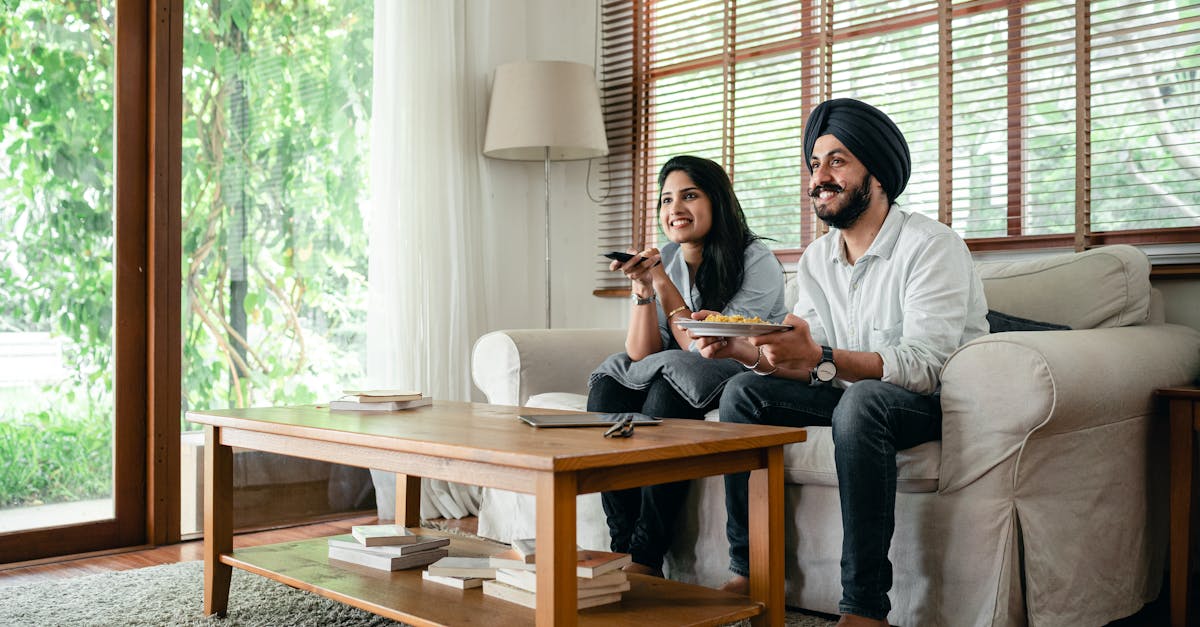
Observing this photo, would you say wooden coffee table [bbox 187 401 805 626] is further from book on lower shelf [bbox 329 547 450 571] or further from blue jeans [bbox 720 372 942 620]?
blue jeans [bbox 720 372 942 620]

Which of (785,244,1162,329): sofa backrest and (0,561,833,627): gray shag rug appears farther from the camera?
(785,244,1162,329): sofa backrest

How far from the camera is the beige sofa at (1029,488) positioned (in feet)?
6.08

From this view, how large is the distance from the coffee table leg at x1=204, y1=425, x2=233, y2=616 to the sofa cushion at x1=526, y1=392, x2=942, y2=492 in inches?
41.7

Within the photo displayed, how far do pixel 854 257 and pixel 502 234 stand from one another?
196 centimetres

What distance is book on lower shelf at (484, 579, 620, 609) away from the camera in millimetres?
1667

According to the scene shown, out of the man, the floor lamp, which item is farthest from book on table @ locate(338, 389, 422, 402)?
the floor lamp

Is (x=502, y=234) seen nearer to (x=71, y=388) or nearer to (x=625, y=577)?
(x=71, y=388)

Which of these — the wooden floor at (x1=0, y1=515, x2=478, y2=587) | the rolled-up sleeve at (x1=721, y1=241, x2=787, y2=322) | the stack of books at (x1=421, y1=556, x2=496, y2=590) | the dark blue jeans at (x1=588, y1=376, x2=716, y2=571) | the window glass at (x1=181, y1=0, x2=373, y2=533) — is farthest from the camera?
the window glass at (x1=181, y1=0, x2=373, y2=533)

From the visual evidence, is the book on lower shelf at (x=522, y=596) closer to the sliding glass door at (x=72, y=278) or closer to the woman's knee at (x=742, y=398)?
the woman's knee at (x=742, y=398)

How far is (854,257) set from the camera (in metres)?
2.29

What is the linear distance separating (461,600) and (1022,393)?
103 centimetres

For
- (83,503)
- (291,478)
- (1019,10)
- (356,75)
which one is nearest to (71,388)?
(83,503)

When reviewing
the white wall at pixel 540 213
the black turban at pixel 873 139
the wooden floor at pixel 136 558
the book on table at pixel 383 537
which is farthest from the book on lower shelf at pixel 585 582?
the white wall at pixel 540 213

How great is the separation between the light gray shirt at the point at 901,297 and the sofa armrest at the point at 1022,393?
0.29 feet
